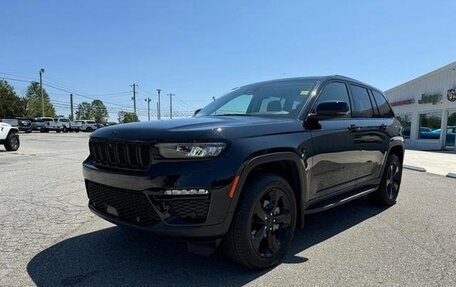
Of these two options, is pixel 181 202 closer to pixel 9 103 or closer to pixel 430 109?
pixel 430 109

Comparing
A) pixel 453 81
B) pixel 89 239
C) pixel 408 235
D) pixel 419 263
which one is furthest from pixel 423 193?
pixel 453 81

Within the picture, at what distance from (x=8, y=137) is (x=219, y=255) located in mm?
15245

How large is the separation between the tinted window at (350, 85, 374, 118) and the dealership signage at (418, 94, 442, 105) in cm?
2203

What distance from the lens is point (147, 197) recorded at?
10.2 feet

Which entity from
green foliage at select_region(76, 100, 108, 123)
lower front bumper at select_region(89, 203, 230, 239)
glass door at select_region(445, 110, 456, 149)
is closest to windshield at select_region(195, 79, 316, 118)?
lower front bumper at select_region(89, 203, 230, 239)

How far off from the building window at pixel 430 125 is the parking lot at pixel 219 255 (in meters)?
21.5

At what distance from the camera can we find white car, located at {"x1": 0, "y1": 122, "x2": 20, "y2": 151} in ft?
52.1

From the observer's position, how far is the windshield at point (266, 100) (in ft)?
14.0

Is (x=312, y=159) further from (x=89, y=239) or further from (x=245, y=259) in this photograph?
(x=89, y=239)

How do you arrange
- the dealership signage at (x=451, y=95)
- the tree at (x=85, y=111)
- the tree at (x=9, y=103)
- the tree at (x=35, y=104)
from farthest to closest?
1. the tree at (x=85, y=111)
2. the tree at (x=35, y=104)
3. the tree at (x=9, y=103)
4. the dealership signage at (x=451, y=95)

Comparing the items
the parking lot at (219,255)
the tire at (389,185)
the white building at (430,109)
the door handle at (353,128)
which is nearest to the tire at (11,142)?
the parking lot at (219,255)

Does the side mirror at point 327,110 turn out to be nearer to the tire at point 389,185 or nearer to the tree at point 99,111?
the tire at point 389,185

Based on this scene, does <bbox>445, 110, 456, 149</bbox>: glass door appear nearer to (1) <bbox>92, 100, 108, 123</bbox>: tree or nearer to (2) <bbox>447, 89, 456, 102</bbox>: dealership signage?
(2) <bbox>447, 89, 456, 102</bbox>: dealership signage

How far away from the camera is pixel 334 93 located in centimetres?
475
